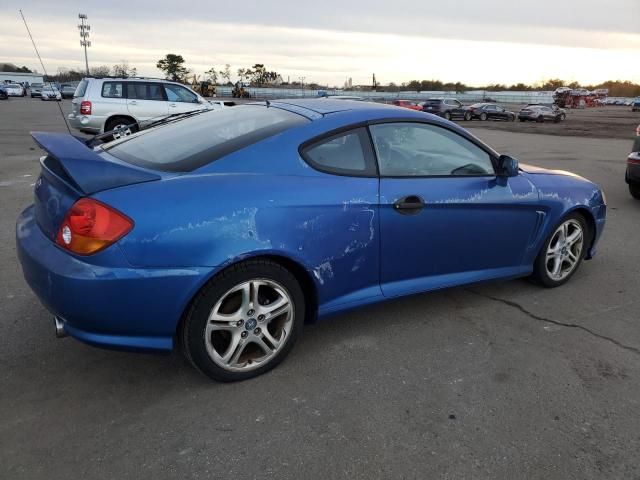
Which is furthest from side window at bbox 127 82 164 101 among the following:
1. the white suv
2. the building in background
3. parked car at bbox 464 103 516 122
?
the building in background

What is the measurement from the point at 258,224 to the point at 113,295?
0.75 m

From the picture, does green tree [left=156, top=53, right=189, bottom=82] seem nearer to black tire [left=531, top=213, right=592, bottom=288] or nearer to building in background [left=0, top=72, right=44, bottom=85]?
building in background [left=0, top=72, right=44, bottom=85]

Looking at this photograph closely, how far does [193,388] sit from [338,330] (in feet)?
3.56

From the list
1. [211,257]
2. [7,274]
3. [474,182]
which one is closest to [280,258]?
[211,257]

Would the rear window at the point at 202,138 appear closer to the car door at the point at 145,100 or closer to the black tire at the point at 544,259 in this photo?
the black tire at the point at 544,259

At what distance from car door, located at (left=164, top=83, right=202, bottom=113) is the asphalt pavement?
10.5 metres

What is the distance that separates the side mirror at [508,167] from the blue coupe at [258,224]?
0.02m

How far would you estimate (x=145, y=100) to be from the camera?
13055mm

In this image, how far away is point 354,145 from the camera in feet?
10.1

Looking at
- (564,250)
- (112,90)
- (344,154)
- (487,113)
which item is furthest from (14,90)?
(564,250)

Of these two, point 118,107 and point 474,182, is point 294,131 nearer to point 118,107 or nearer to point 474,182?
point 474,182

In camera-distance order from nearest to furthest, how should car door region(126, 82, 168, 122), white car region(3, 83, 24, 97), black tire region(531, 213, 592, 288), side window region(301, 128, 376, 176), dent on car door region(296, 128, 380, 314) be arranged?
1. dent on car door region(296, 128, 380, 314)
2. side window region(301, 128, 376, 176)
3. black tire region(531, 213, 592, 288)
4. car door region(126, 82, 168, 122)
5. white car region(3, 83, 24, 97)

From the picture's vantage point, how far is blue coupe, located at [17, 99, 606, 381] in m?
2.39

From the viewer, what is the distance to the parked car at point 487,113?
3656 cm
